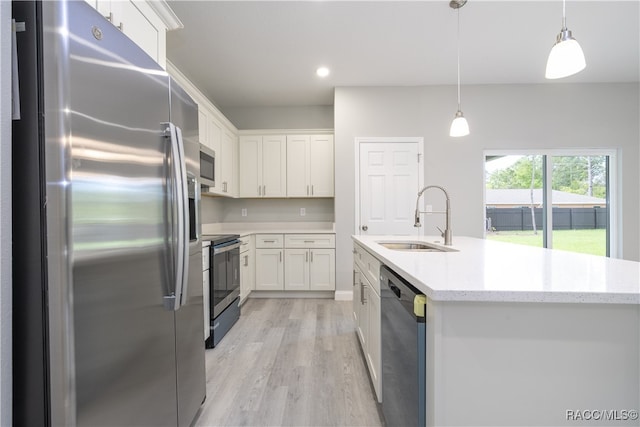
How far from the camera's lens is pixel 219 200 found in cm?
432

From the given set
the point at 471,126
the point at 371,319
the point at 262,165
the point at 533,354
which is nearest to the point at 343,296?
the point at 371,319

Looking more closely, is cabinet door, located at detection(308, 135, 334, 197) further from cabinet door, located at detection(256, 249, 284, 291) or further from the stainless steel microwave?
the stainless steel microwave

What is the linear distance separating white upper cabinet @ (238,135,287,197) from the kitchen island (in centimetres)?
356

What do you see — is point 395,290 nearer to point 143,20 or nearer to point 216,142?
point 143,20

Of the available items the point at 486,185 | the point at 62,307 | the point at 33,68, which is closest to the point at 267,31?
the point at 33,68

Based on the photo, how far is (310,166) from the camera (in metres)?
4.16

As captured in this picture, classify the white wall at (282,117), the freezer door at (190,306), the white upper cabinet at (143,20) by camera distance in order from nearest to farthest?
the freezer door at (190,306), the white upper cabinet at (143,20), the white wall at (282,117)

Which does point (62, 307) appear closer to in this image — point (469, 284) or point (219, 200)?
point (469, 284)

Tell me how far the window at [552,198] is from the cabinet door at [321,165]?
2.15 meters

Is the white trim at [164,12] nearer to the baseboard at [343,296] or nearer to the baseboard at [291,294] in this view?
the baseboard at [291,294]

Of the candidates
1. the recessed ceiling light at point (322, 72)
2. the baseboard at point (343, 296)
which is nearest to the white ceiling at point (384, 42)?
the recessed ceiling light at point (322, 72)

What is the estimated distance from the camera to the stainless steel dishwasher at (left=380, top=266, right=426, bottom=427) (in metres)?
0.87

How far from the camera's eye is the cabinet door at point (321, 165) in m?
4.13

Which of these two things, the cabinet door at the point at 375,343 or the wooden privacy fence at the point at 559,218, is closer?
the cabinet door at the point at 375,343
